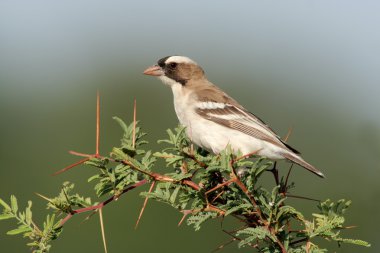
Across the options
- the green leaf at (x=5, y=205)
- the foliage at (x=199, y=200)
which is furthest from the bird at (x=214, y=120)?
the green leaf at (x=5, y=205)

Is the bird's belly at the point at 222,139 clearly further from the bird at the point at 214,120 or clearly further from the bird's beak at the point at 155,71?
the bird's beak at the point at 155,71

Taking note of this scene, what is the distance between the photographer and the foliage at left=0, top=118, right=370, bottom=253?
9.75 ft

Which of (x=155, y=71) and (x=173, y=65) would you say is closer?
(x=155, y=71)

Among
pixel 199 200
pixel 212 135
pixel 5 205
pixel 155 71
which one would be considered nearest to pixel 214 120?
pixel 212 135

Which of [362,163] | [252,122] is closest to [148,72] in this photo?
[252,122]

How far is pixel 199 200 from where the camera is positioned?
3271 millimetres

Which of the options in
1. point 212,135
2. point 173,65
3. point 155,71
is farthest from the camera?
point 173,65

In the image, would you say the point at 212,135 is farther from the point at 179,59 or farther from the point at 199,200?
the point at 199,200

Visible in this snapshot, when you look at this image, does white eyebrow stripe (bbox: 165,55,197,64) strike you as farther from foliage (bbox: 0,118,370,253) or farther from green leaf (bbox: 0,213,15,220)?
green leaf (bbox: 0,213,15,220)

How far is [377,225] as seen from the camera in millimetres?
6809

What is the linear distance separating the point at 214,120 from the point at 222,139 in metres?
0.27

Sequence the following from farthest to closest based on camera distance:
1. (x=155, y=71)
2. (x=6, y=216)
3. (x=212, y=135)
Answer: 1. (x=155, y=71)
2. (x=212, y=135)
3. (x=6, y=216)

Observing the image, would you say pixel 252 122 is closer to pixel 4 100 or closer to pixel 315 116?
pixel 315 116

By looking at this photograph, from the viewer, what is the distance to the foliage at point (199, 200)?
2973mm
